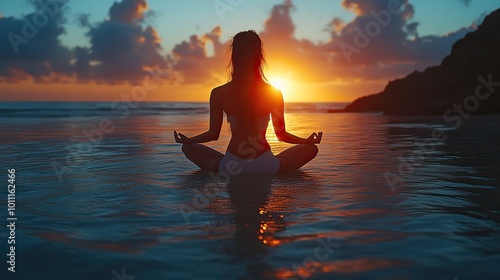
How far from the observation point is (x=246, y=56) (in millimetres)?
5590

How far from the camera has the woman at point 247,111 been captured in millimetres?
5629

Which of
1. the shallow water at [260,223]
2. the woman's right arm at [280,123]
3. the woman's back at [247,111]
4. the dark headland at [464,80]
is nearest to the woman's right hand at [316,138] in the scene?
the woman's right arm at [280,123]

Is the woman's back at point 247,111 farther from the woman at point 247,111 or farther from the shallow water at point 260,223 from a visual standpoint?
the shallow water at point 260,223

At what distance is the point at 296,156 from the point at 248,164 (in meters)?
0.81

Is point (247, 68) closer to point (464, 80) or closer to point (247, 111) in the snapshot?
point (247, 111)

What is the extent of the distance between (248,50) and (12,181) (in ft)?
10.9

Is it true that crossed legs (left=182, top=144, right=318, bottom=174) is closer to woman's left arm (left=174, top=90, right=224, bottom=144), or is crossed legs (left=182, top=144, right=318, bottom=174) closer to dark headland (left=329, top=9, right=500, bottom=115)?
woman's left arm (left=174, top=90, right=224, bottom=144)

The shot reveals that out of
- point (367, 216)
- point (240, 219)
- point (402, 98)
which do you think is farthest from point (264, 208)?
point (402, 98)

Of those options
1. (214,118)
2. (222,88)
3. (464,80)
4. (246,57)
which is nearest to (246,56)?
(246,57)

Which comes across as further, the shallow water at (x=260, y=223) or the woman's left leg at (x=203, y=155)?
the woman's left leg at (x=203, y=155)

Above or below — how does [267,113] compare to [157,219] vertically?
above

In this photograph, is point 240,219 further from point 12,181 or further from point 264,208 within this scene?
point 12,181

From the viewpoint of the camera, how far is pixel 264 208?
424 centimetres

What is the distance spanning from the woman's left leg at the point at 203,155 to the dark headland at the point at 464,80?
2267 centimetres
